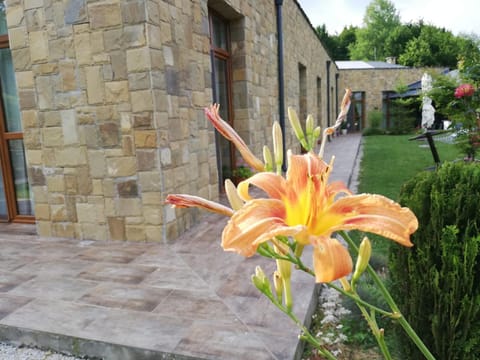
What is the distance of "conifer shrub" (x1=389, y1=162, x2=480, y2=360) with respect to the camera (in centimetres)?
123

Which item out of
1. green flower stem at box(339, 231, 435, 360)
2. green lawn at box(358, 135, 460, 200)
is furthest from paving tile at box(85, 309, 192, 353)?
green lawn at box(358, 135, 460, 200)

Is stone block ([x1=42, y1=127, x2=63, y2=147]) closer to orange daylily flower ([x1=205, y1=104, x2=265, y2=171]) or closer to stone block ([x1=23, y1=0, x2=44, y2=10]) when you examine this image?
stone block ([x1=23, y1=0, x2=44, y2=10])

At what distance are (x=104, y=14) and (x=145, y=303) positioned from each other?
2.34 meters

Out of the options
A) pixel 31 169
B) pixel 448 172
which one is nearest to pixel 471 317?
pixel 448 172

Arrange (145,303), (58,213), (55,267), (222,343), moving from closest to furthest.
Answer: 1. (222,343)
2. (145,303)
3. (55,267)
4. (58,213)

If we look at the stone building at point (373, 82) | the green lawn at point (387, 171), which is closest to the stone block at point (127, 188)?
the green lawn at point (387, 171)

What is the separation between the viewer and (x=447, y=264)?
49.3 inches

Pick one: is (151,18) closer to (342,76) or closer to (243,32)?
(243,32)

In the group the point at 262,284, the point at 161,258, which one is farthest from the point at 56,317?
the point at 262,284

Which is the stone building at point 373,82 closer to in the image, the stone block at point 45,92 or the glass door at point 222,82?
the glass door at point 222,82

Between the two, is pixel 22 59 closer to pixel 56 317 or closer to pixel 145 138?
pixel 145 138

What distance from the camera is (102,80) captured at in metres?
3.25

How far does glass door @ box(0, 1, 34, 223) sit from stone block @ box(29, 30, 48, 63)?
700 millimetres

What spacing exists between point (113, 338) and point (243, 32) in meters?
4.47
